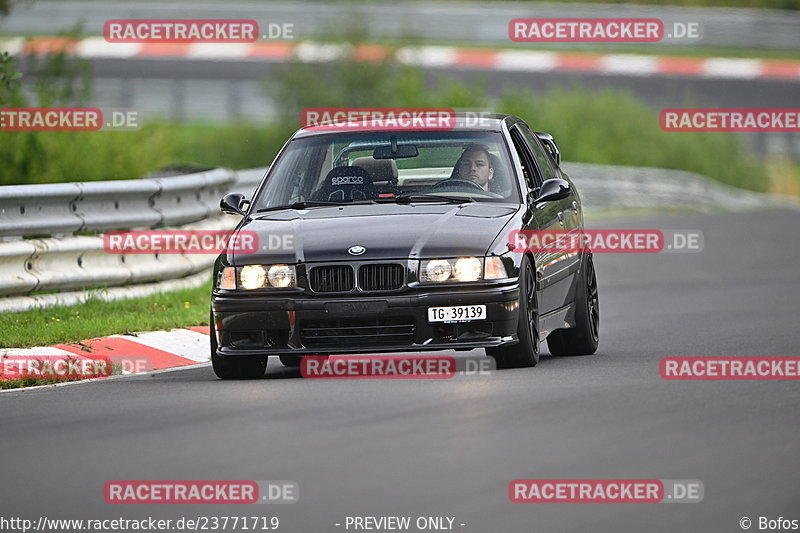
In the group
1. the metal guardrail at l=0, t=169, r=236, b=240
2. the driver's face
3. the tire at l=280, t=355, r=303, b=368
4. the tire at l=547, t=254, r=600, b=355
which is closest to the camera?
the driver's face

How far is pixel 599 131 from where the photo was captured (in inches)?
1735

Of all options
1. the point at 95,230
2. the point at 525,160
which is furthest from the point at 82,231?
the point at 525,160

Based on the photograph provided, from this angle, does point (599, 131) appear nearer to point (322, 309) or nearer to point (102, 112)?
point (102, 112)

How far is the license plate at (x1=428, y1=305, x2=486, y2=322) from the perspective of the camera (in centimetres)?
1098

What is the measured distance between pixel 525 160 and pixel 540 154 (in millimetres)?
887

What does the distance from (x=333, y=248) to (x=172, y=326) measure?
351 centimetres

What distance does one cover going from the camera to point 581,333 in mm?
13078

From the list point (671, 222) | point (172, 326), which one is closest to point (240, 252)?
point (172, 326)

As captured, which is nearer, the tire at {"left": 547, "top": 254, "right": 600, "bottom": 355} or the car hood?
the car hood

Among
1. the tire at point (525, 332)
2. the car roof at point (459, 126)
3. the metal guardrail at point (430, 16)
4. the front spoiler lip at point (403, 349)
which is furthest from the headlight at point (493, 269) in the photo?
the metal guardrail at point (430, 16)

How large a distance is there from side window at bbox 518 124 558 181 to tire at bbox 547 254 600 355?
70 centimetres

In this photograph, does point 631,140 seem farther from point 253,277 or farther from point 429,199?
point 253,277

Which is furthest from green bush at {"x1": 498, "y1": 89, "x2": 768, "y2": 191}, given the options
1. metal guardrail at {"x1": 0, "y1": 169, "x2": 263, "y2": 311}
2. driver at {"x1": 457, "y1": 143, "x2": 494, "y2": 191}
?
driver at {"x1": 457, "y1": 143, "x2": 494, "y2": 191}

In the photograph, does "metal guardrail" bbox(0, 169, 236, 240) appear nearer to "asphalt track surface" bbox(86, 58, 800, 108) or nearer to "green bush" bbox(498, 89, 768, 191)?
"green bush" bbox(498, 89, 768, 191)
